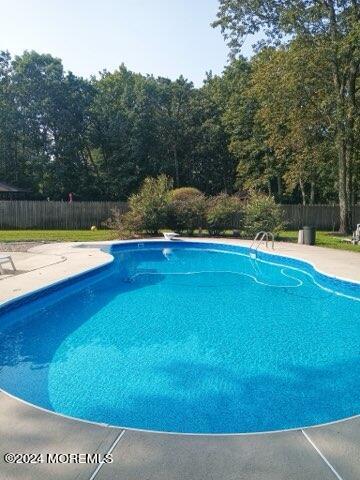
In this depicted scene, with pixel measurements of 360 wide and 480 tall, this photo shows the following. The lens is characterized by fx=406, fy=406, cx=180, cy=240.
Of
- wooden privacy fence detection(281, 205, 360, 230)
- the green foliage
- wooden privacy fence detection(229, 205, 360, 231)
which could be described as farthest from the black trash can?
wooden privacy fence detection(281, 205, 360, 230)

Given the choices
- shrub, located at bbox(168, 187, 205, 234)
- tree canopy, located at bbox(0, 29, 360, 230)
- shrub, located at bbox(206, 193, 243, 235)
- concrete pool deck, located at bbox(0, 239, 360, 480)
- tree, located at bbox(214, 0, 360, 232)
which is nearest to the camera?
concrete pool deck, located at bbox(0, 239, 360, 480)

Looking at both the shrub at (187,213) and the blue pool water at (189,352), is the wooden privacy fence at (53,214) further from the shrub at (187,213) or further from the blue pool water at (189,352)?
the blue pool water at (189,352)

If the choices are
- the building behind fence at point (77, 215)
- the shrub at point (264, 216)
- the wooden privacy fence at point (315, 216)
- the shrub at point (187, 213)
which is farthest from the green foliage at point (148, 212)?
the wooden privacy fence at point (315, 216)

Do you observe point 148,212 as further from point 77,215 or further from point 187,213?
point 77,215

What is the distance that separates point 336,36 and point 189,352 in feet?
59.6

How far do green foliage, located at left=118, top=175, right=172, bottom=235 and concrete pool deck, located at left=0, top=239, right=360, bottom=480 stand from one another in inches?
559

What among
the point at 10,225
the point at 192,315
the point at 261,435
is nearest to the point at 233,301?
the point at 192,315

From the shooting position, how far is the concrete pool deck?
7.19 feet

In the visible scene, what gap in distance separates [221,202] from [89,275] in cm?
960

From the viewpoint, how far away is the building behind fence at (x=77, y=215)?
21.6 meters

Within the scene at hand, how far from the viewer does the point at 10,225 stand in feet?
70.9

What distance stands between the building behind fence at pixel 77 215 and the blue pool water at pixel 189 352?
1368cm

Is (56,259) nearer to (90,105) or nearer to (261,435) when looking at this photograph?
(261,435)

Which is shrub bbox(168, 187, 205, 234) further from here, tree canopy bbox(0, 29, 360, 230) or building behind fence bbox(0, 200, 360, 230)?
tree canopy bbox(0, 29, 360, 230)
